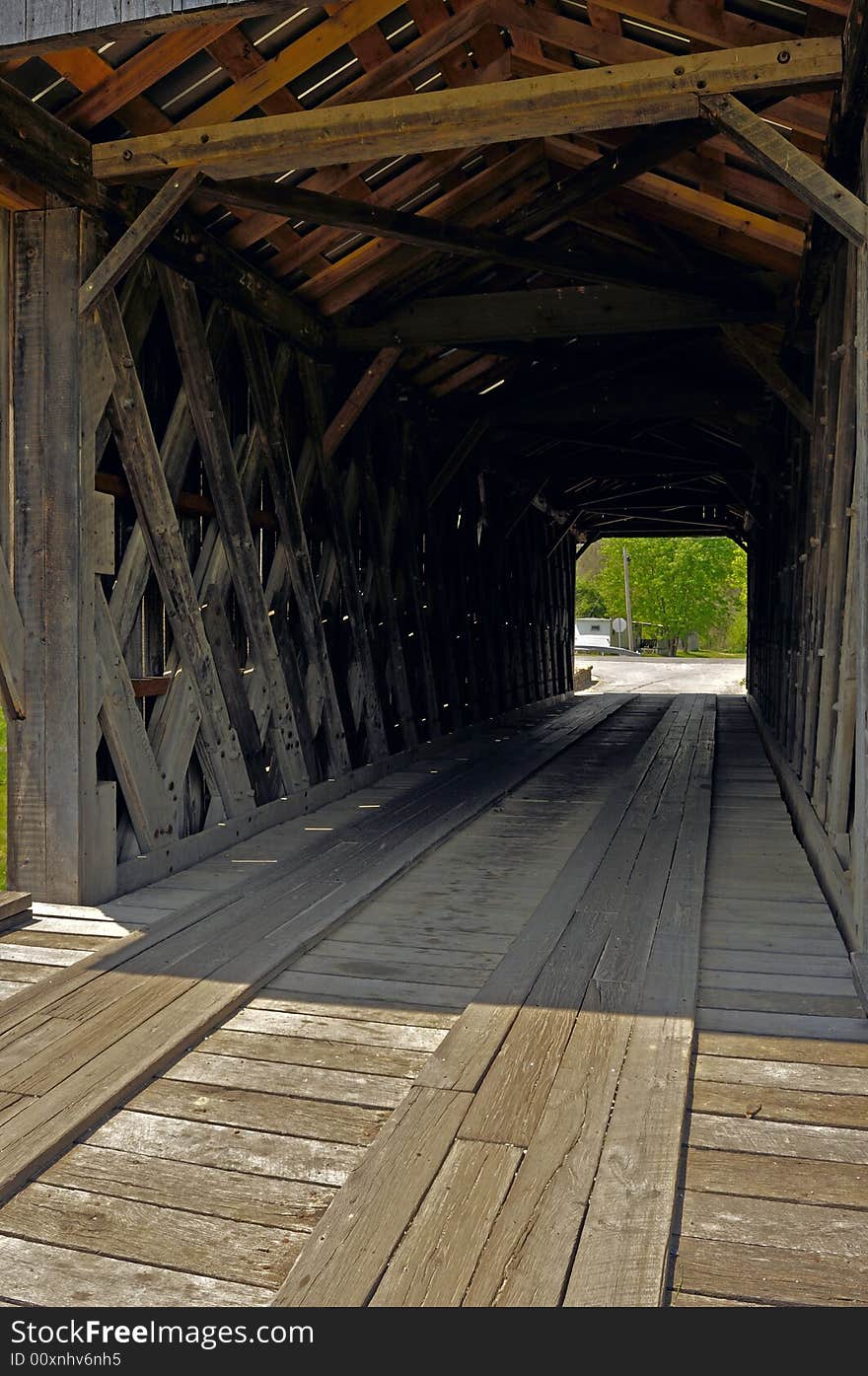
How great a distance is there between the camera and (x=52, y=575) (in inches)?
178

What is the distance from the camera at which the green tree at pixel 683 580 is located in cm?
5722

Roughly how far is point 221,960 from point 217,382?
3289mm

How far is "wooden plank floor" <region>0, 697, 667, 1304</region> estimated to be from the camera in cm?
203

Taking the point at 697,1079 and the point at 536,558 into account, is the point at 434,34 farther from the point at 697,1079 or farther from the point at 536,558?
the point at 536,558

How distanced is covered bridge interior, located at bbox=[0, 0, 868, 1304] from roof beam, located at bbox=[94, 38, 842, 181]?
2 centimetres

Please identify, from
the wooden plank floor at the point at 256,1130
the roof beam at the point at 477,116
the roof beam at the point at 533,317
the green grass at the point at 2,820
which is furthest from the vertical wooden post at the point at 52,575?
the roof beam at the point at 533,317

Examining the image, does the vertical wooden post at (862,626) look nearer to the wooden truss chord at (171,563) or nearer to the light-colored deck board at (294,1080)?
the light-colored deck board at (294,1080)

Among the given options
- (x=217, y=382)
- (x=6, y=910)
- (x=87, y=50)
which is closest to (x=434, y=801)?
(x=217, y=382)

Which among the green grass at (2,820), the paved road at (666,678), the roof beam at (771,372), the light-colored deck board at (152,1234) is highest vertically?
the roof beam at (771,372)

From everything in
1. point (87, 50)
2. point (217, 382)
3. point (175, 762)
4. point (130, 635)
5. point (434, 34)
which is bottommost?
point (175, 762)

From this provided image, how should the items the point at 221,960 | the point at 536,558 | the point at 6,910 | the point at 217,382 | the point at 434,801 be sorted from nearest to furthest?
the point at 221,960, the point at 6,910, the point at 217,382, the point at 434,801, the point at 536,558

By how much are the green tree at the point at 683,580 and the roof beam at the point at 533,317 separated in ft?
162

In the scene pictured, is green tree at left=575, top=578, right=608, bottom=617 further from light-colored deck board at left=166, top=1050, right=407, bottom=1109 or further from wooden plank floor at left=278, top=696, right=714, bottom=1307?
light-colored deck board at left=166, top=1050, right=407, bottom=1109

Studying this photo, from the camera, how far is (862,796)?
378 cm
